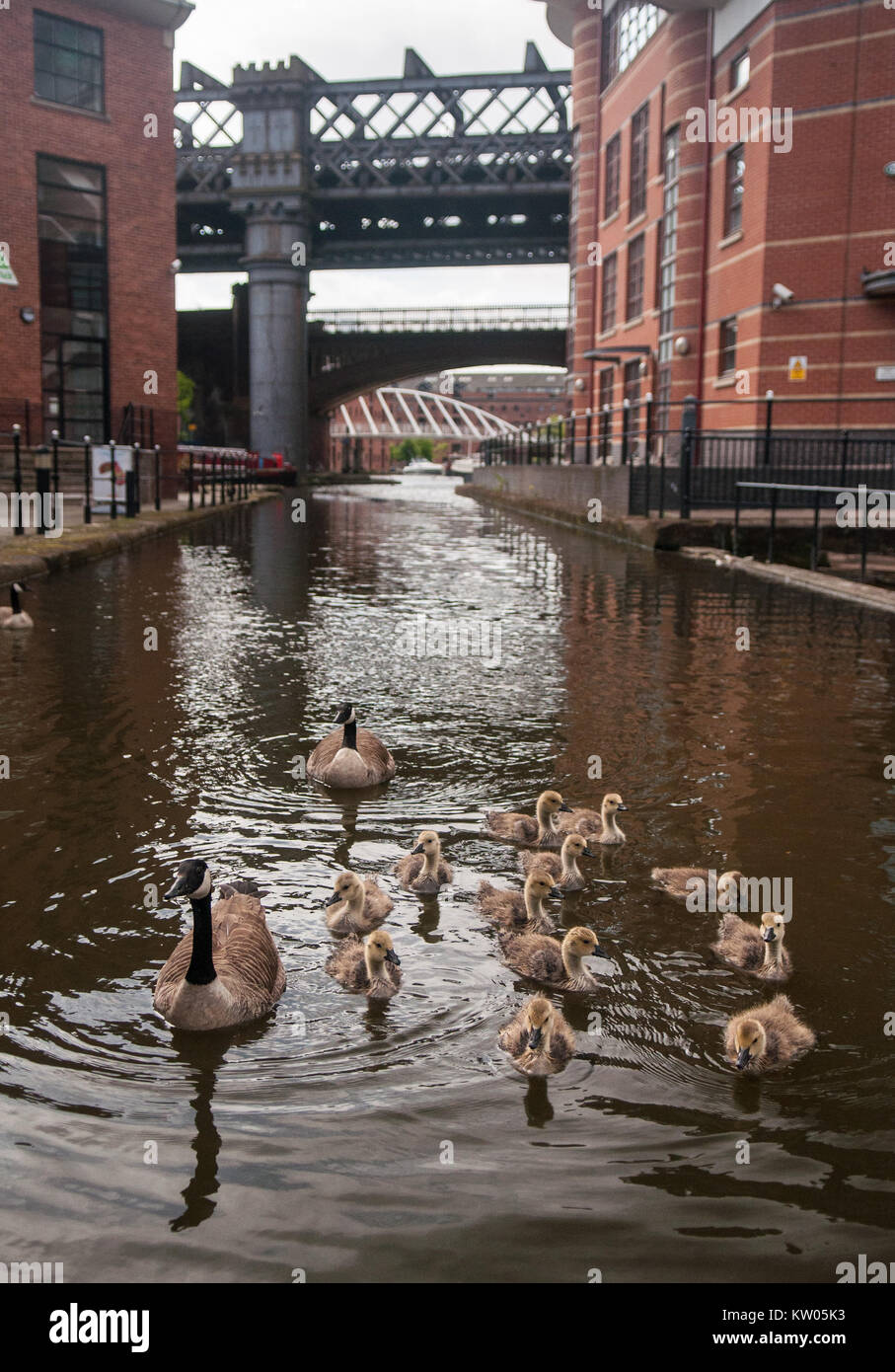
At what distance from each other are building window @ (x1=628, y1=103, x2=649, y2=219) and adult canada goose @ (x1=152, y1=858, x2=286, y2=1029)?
107ft

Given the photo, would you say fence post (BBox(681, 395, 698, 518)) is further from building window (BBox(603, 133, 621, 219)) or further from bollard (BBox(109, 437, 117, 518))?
building window (BBox(603, 133, 621, 219))

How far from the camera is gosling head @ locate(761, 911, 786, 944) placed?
14.5 feet

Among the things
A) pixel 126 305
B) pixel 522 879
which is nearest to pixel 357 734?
pixel 522 879

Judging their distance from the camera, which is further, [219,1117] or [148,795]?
[148,795]

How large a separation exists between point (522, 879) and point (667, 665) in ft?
16.1

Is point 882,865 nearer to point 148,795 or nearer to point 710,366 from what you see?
point 148,795

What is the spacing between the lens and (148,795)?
251 inches

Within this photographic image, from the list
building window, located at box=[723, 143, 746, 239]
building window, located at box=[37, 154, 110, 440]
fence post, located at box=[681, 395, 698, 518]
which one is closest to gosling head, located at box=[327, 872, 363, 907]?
fence post, located at box=[681, 395, 698, 518]

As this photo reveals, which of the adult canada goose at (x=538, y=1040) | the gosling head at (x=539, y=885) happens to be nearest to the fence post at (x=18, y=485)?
the gosling head at (x=539, y=885)

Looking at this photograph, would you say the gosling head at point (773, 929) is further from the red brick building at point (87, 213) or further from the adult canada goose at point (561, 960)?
the red brick building at point (87, 213)

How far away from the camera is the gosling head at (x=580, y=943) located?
4352 mm

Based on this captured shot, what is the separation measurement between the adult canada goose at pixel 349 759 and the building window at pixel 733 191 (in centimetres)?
2276
